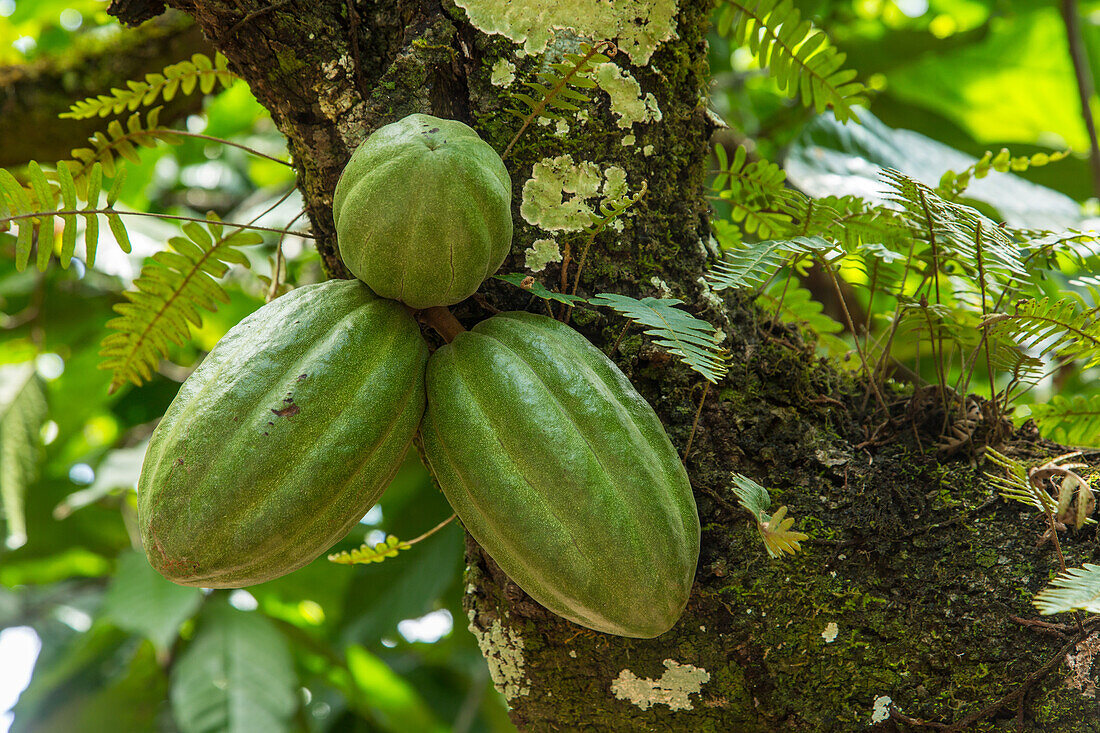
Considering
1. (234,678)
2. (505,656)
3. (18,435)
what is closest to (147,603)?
(234,678)

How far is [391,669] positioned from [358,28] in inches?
119

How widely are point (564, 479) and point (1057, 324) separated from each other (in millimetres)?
898

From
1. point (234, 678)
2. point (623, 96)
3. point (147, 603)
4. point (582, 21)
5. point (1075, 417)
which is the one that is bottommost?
point (234, 678)

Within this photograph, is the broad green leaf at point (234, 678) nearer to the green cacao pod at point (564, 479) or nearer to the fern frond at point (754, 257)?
the green cacao pod at point (564, 479)

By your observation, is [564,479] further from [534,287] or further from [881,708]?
[881,708]

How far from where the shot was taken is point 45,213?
1398 millimetres

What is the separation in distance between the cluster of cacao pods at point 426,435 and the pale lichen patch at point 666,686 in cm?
22

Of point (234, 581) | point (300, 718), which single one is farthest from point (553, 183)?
point (300, 718)

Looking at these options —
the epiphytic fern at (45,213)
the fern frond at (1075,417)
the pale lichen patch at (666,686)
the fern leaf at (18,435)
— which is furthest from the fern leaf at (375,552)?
the fern leaf at (18,435)

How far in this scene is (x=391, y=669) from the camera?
144 inches

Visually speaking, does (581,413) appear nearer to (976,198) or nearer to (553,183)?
(553,183)

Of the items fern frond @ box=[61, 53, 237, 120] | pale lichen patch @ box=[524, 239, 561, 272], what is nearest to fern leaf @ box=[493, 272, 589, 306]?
pale lichen patch @ box=[524, 239, 561, 272]

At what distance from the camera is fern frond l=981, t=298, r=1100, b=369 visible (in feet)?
4.42

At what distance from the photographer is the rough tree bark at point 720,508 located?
4.24 ft
